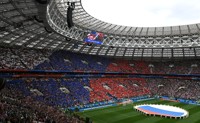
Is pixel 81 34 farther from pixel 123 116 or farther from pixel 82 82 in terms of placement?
pixel 123 116

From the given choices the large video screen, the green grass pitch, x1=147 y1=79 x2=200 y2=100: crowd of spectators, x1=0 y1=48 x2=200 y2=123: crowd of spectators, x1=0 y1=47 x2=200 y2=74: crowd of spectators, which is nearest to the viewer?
the green grass pitch

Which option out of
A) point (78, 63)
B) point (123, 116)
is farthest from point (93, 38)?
point (123, 116)

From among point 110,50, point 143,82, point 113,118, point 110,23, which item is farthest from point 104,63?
point 113,118

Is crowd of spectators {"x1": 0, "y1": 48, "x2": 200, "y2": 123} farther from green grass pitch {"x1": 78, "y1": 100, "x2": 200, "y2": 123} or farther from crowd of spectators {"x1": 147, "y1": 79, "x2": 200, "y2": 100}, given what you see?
green grass pitch {"x1": 78, "y1": 100, "x2": 200, "y2": 123}

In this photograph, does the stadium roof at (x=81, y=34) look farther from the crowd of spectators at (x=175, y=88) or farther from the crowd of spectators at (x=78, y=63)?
the crowd of spectators at (x=175, y=88)

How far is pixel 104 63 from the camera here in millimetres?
74750

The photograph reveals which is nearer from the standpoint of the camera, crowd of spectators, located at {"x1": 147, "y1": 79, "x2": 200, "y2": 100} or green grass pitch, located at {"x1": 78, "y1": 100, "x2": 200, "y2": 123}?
green grass pitch, located at {"x1": 78, "y1": 100, "x2": 200, "y2": 123}

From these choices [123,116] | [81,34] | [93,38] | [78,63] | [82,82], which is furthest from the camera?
[78,63]

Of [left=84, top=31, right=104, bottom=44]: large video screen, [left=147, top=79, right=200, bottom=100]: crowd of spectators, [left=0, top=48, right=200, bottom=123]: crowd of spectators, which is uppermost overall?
[left=84, top=31, right=104, bottom=44]: large video screen

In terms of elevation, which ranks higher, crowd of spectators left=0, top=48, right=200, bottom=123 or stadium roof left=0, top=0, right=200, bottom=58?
stadium roof left=0, top=0, right=200, bottom=58

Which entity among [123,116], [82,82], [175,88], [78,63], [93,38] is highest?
[93,38]

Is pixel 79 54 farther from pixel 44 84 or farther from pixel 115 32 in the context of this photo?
pixel 44 84

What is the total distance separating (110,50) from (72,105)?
1225 inches

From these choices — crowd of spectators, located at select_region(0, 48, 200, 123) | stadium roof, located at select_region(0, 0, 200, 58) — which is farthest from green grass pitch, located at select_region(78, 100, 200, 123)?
stadium roof, located at select_region(0, 0, 200, 58)
